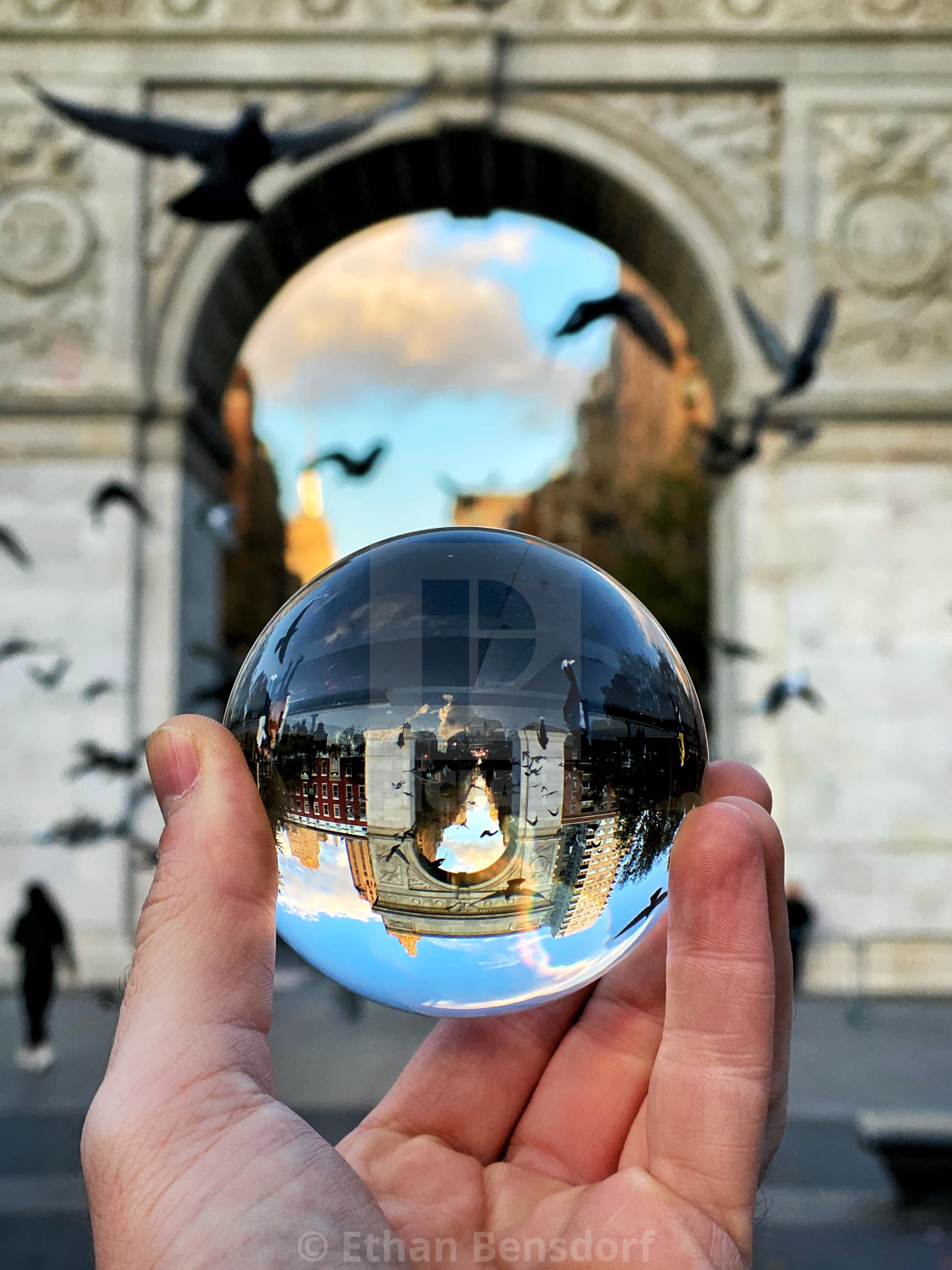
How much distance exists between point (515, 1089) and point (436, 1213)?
458mm

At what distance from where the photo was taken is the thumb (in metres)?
1.98

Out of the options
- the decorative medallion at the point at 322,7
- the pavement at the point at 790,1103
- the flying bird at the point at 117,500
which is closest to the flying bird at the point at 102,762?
the pavement at the point at 790,1103

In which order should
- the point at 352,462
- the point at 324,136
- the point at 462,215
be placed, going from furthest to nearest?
the point at 462,215 → the point at 352,462 → the point at 324,136

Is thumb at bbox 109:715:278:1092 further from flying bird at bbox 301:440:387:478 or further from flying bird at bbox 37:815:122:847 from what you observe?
flying bird at bbox 37:815:122:847

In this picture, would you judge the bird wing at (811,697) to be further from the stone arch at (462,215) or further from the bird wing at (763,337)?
the stone arch at (462,215)

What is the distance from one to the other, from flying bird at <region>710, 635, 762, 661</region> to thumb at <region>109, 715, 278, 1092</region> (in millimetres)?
10299

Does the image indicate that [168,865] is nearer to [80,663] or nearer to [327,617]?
[327,617]

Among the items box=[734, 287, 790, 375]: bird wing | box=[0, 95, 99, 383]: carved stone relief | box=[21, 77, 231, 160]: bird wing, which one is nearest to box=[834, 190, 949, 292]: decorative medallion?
box=[734, 287, 790, 375]: bird wing

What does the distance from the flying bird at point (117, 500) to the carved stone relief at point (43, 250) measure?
5.92ft

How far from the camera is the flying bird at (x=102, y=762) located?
1209 centimetres

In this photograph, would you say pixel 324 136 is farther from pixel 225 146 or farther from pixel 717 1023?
pixel 717 1023

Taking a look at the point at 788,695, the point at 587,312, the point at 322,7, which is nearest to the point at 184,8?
the point at 322,7

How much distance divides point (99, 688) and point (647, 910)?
1157 cm

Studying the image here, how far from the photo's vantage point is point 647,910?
2.17 meters
